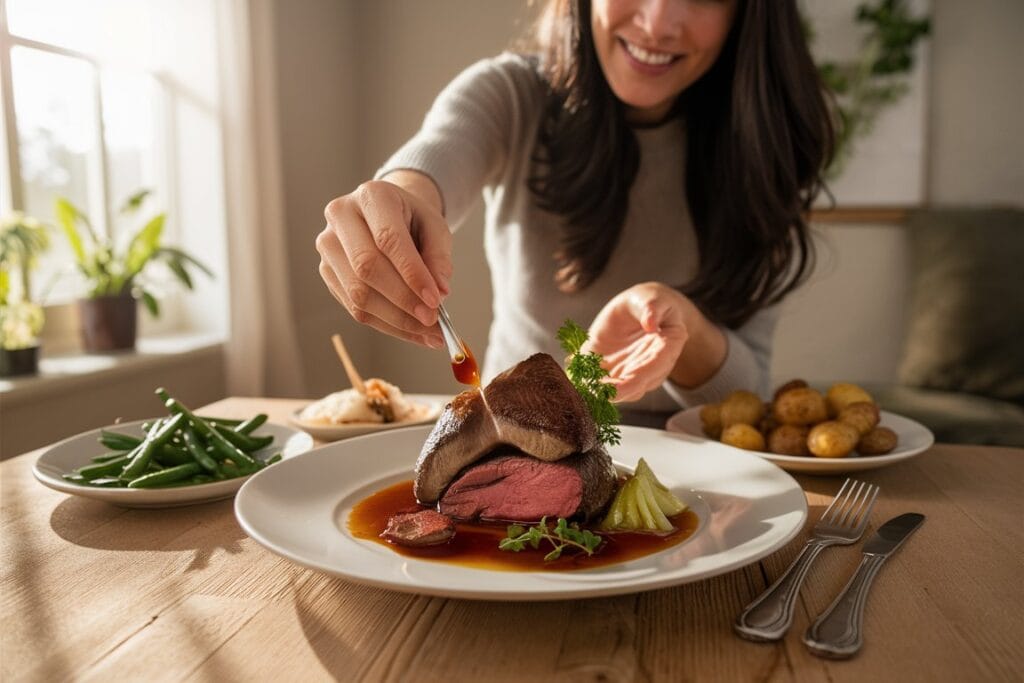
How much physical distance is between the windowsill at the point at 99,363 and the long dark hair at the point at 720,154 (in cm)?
172

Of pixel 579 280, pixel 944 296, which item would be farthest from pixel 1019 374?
pixel 579 280

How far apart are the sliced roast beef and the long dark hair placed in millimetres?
1143

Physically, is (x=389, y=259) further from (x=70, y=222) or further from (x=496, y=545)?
(x=70, y=222)

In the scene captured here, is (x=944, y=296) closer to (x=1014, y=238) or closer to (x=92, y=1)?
(x=1014, y=238)

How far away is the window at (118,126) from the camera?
3.06 m

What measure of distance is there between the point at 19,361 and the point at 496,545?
91.3 inches

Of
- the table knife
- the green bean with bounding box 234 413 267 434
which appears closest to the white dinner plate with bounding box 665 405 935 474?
the table knife

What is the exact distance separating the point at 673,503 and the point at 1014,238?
4.01m

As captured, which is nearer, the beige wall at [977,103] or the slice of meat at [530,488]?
the slice of meat at [530,488]

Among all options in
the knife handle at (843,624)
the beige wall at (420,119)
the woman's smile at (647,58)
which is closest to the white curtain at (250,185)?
the beige wall at (420,119)

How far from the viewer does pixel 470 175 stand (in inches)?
82.7

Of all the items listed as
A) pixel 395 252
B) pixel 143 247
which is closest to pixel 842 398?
pixel 395 252

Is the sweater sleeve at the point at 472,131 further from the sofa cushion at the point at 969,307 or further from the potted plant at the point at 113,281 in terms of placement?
the sofa cushion at the point at 969,307

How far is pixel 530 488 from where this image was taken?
1.16m
